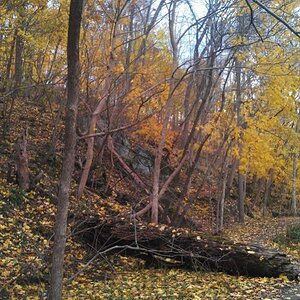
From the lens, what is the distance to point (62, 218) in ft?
12.4

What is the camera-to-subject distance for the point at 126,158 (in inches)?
666

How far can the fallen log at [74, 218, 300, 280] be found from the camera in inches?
294

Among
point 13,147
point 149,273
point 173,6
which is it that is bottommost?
point 149,273

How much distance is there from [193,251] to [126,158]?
937 cm

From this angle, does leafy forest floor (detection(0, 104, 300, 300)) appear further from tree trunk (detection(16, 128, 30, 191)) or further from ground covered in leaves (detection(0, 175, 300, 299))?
tree trunk (detection(16, 128, 30, 191))

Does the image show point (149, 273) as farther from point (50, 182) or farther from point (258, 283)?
point (50, 182)

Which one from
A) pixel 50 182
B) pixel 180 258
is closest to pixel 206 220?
pixel 50 182

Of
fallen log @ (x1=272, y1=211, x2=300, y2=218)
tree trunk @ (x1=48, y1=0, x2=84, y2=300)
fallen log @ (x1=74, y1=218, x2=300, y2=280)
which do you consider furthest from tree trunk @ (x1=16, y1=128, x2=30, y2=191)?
fallen log @ (x1=272, y1=211, x2=300, y2=218)

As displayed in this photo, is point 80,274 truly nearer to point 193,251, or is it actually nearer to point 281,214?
point 193,251

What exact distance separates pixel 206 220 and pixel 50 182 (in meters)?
8.61

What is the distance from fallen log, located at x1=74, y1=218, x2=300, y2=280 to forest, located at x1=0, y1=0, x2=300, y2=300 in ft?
0.08

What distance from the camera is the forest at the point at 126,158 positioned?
6.09 meters

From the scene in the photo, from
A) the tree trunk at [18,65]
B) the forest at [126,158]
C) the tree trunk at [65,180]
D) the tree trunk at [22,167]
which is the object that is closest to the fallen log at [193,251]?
the forest at [126,158]

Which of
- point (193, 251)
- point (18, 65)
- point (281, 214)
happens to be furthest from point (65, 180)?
point (281, 214)
